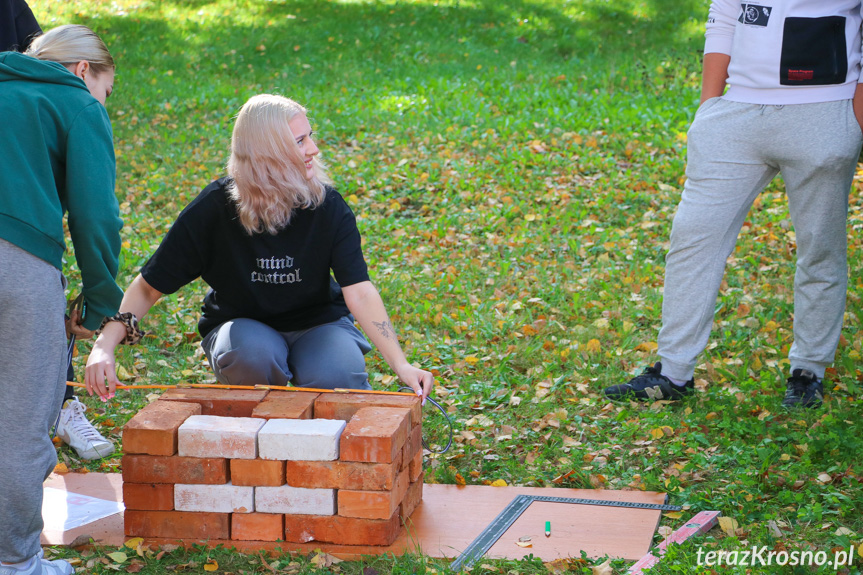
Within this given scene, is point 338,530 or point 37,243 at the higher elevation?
point 37,243

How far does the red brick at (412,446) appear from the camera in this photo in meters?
2.90

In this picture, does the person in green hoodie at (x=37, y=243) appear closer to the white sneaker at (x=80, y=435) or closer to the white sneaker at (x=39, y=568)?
the white sneaker at (x=39, y=568)

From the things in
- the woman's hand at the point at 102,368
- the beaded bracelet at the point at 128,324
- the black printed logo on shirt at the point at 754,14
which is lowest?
the woman's hand at the point at 102,368

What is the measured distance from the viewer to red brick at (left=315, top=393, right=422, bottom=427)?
3.00 metres

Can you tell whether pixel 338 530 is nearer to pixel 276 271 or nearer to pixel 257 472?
pixel 257 472

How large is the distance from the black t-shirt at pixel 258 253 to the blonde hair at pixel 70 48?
740mm

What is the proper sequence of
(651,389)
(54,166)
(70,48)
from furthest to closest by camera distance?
1. (651,389)
2. (70,48)
3. (54,166)

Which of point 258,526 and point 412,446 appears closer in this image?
point 258,526

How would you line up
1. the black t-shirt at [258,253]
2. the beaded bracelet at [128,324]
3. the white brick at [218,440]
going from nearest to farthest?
the white brick at [218,440] → the beaded bracelet at [128,324] → the black t-shirt at [258,253]

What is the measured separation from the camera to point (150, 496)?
2.85 metres

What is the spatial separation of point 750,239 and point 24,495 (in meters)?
5.06

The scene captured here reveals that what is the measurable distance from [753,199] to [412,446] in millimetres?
1873

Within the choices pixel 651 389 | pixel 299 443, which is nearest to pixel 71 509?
pixel 299 443

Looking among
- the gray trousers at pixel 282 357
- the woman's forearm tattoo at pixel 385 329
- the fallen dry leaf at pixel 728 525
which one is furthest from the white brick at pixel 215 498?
the fallen dry leaf at pixel 728 525
